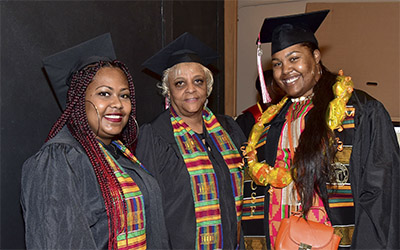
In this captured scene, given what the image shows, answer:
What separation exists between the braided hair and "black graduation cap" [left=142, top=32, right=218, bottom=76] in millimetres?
677

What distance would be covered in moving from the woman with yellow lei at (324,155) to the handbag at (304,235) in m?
0.09

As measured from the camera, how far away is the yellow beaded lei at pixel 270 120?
2.29 m

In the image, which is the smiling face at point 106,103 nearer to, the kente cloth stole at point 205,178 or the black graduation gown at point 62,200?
the black graduation gown at point 62,200

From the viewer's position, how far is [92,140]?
196 centimetres

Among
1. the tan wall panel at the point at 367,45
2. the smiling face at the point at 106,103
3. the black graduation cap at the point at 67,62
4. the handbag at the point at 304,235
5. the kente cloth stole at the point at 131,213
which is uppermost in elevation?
the tan wall panel at the point at 367,45

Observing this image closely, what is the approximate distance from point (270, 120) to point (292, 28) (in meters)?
0.60

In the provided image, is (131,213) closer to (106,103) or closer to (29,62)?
(106,103)

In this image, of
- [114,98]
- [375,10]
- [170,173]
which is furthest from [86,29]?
[375,10]

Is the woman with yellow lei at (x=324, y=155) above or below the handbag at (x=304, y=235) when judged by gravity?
above

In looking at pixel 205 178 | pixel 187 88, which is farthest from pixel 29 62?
pixel 205 178

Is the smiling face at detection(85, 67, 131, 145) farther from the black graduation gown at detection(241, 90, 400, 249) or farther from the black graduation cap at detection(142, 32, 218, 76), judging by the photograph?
the black graduation gown at detection(241, 90, 400, 249)

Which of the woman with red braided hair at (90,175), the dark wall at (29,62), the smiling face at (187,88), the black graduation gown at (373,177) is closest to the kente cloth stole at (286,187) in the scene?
the black graduation gown at (373,177)

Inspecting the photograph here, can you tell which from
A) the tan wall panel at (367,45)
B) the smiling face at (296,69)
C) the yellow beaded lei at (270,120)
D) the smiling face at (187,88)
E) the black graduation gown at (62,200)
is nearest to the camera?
the black graduation gown at (62,200)

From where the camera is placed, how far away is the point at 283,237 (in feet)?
7.40
